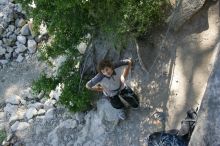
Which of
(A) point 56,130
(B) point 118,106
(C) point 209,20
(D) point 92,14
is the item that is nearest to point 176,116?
(B) point 118,106

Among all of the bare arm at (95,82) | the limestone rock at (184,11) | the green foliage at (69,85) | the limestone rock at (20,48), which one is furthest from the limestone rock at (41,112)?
the limestone rock at (184,11)

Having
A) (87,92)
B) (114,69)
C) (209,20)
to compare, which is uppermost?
(209,20)

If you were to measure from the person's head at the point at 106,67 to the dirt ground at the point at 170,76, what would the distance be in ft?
4.33

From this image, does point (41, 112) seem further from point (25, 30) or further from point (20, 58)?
point (25, 30)

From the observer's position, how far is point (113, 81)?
23.0ft

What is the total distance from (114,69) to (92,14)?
1.27m

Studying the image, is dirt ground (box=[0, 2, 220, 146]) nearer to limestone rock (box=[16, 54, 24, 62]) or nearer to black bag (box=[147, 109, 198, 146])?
black bag (box=[147, 109, 198, 146])

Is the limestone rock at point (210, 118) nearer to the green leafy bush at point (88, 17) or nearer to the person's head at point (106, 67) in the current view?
the person's head at point (106, 67)

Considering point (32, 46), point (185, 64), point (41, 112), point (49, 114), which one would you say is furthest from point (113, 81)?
point (32, 46)

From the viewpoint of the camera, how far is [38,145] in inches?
379

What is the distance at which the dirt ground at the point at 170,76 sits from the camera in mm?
7215

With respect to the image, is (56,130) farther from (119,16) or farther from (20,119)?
(119,16)

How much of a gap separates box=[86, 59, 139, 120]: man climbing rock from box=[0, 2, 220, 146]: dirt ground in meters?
0.49

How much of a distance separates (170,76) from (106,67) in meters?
1.44
